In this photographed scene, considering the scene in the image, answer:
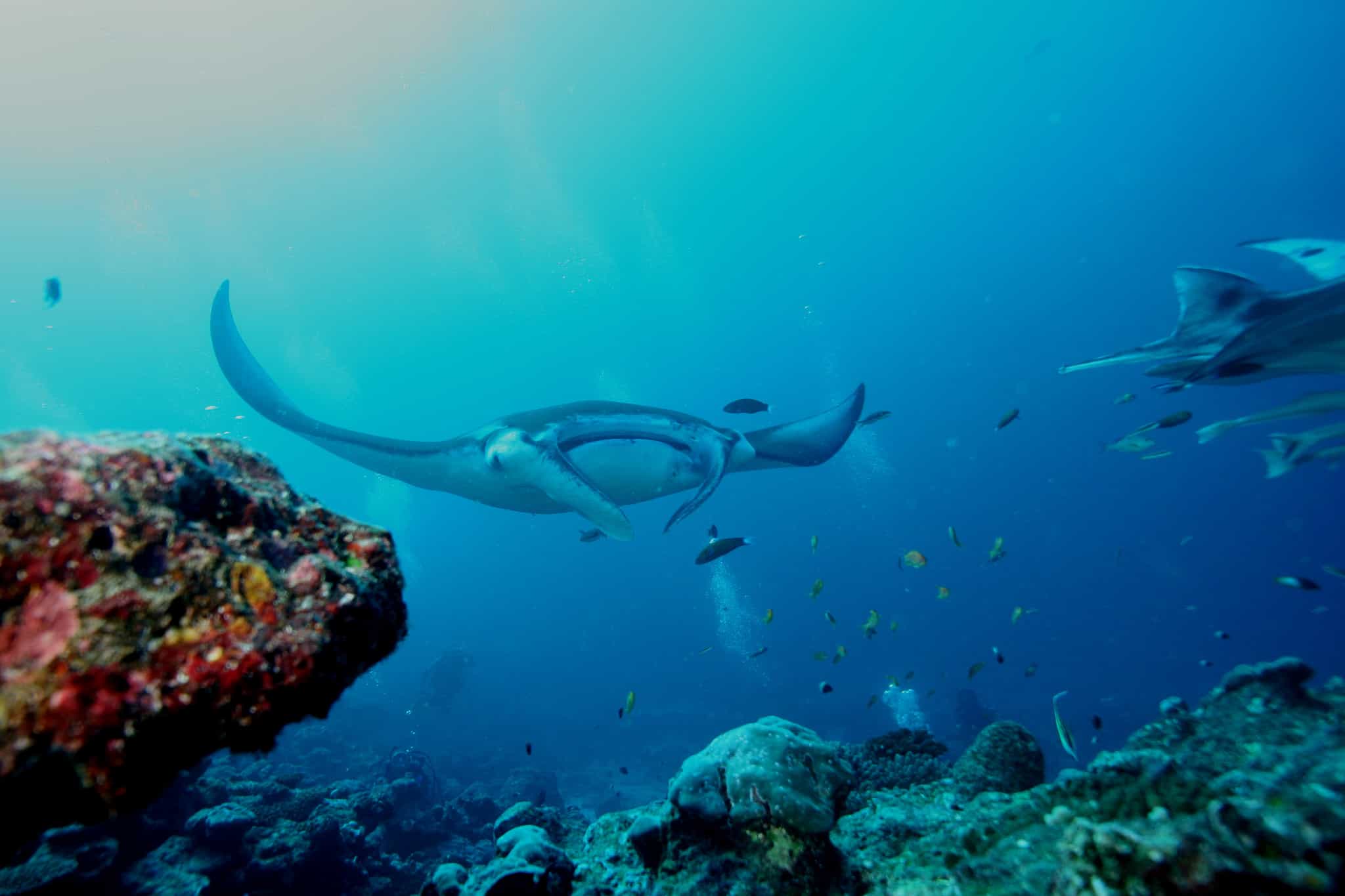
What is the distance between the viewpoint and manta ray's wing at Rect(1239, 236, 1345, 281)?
498 centimetres

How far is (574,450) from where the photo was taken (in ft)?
23.2

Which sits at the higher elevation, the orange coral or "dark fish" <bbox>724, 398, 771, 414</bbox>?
"dark fish" <bbox>724, 398, 771, 414</bbox>

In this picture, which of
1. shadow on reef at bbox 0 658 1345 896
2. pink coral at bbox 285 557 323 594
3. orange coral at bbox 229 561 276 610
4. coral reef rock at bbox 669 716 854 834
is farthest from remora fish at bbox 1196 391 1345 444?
orange coral at bbox 229 561 276 610

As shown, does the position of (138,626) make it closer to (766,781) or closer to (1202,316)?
(766,781)

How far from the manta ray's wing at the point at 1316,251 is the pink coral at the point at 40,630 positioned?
7.77m

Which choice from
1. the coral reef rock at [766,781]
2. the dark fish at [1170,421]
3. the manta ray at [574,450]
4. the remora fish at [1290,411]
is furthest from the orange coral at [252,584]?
the dark fish at [1170,421]

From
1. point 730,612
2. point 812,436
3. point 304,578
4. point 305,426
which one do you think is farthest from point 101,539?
point 730,612

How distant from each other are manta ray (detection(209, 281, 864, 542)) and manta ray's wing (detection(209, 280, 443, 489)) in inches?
0.7

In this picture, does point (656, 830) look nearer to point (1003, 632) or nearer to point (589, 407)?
point (589, 407)

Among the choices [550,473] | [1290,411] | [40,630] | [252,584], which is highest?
[550,473]

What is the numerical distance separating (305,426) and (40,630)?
7418mm

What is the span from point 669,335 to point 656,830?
204 ft

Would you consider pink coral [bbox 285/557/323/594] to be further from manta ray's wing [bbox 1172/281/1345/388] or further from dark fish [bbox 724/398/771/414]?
dark fish [bbox 724/398/771/414]

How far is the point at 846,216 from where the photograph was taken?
52.8 metres
